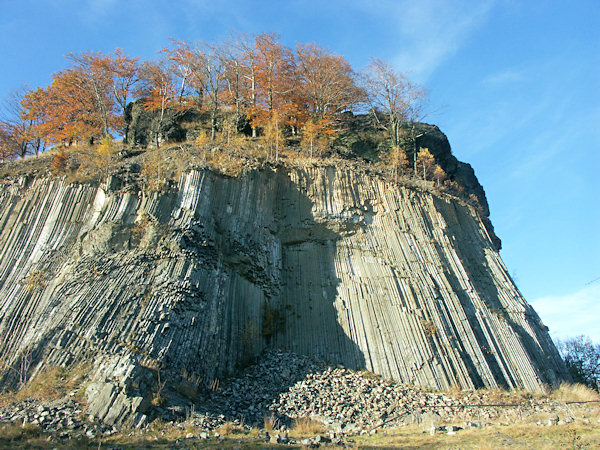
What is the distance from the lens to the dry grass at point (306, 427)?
12828 millimetres

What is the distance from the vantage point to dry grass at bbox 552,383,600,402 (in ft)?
56.9

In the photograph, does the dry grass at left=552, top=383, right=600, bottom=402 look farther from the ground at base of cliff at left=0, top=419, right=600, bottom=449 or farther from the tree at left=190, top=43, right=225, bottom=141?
the tree at left=190, top=43, right=225, bottom=141

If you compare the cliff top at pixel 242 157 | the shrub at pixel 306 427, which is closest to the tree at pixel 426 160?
the cliff top at pixel 242 157

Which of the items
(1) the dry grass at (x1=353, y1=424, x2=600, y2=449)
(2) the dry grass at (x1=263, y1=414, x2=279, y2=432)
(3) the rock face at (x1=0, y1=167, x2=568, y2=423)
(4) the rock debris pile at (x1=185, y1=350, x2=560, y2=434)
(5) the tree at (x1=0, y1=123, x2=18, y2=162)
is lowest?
(1) the dry grass at (x1=353, y1=424, x2=600, y2=449)

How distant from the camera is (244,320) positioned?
17594 mm

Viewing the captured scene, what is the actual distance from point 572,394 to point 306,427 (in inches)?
437

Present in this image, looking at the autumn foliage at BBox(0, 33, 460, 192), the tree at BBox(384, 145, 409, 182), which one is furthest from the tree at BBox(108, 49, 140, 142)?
the tree at BBox(384, 145, 409, 182)

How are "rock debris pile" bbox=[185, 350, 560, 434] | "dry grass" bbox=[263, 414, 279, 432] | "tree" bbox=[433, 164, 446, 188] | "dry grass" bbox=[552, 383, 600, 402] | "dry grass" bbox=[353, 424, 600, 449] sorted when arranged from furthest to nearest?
1. "tree" bbox=[433, 164, 446, 188]
2. "dry grass" bbox=[552, 383, 600, 402]
3. "rock debris pile" bbox=[185, 350, 560, 434]
4. "dry grass" bbox=[263, 414, 279, 432]
5. "dry grass" bbox=[353, 424, 600, 449]

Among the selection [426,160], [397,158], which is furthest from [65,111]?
[426,160]

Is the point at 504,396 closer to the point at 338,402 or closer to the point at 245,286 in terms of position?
the point at 338,402

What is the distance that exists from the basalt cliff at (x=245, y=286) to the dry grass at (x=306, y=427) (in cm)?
309

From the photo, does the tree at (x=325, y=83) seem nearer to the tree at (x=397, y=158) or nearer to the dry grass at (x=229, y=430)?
the tree at (x=397, y=158)

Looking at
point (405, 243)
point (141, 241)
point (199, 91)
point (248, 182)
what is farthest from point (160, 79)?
point (405, 243)

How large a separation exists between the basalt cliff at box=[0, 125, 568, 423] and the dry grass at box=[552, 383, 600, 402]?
479mm
